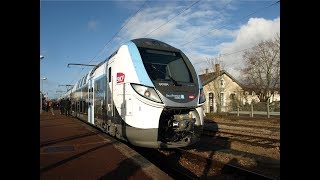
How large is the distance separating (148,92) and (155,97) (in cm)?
22

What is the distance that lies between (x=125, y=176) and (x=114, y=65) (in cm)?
458

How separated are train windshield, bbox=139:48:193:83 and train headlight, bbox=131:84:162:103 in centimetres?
39

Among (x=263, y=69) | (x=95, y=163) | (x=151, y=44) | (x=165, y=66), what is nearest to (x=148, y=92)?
(x=165, y=66)

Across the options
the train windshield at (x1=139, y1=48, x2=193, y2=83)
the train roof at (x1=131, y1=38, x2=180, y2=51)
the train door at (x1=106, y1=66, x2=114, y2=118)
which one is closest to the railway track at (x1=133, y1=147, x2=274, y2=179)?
the train door at (x1=106, y1=66, x2=114, y2=118)

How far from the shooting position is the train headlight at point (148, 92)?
8211 mm

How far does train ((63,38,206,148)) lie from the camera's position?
323 inches

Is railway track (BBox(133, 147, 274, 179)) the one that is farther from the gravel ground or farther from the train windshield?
the train windshield

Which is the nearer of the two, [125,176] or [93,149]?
[125,176]

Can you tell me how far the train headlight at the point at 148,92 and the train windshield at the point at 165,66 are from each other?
39 cm
